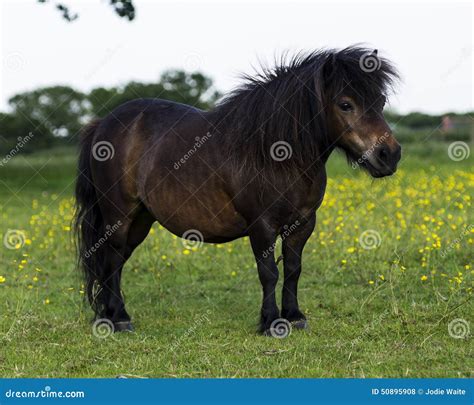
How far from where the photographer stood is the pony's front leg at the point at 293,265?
6055 mm

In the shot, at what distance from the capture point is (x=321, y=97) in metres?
5.60

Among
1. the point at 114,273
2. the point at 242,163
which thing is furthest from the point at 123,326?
the point at 242,163

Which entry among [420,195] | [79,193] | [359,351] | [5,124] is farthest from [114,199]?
[5,124]

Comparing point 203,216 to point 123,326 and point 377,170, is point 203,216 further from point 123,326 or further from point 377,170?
point 377,170

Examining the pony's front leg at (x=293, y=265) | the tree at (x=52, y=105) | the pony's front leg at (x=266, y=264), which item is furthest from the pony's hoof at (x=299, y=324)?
the tree at (x=52, y=105)

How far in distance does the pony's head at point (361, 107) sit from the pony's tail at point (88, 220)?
8.85 feet

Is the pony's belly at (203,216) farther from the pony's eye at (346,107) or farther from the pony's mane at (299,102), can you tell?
the pony's eye at (346,107)

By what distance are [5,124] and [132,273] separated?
30298 mm

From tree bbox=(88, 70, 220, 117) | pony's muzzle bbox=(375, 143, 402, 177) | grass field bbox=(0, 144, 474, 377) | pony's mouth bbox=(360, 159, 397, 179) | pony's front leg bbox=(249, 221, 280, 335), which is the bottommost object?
tree bbox=(88, 70, 220, 117)

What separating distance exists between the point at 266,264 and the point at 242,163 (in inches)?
36.3

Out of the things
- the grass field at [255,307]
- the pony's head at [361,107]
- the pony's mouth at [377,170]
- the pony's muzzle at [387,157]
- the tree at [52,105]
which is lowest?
the tree at [52,105]

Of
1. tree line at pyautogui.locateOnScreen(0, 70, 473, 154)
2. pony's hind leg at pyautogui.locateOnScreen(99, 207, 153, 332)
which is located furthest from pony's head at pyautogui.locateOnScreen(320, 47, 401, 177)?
tree line at pyautogui.locateOnScreen(0, 70, 473, 154)

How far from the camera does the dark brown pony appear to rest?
5543mm

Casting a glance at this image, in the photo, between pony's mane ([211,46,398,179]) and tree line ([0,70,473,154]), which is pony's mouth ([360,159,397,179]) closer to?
pony's mane ([211,46,398,179])
